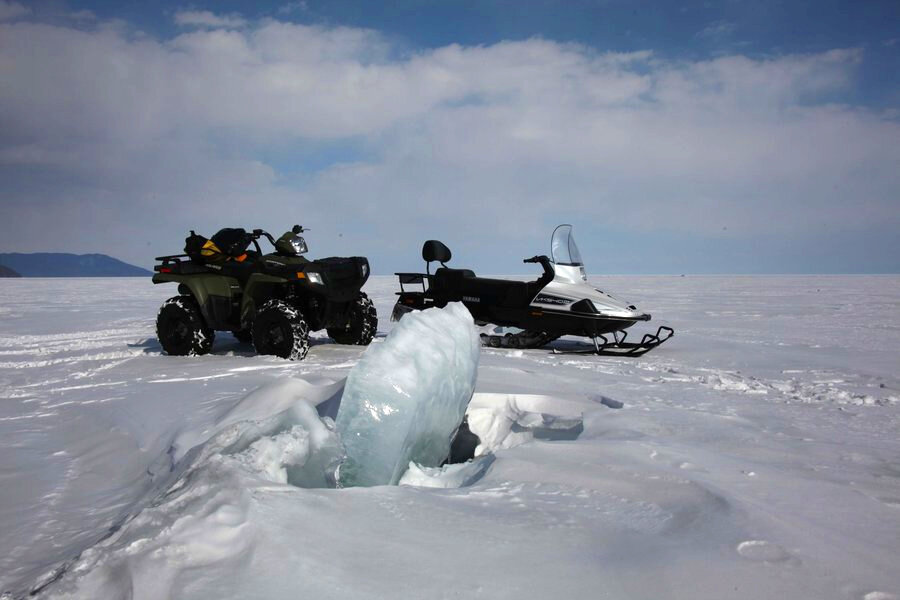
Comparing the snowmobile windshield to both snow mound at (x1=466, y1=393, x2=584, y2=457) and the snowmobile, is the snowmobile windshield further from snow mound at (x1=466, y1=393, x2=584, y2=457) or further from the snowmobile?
snow mound at (x1=466, y1=393, x2=584, y2=457)

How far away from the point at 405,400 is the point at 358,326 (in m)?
4.96

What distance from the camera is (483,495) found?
2170 millimetres

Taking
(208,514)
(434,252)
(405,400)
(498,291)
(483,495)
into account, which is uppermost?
(434,252)

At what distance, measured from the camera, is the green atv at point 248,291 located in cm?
647

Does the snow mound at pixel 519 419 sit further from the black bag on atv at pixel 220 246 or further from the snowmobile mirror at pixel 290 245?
the black bag on atv at pixel 220 246

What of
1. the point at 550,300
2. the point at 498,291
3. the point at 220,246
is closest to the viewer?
the point at 220,246

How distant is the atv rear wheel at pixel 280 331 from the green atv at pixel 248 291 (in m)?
0.01

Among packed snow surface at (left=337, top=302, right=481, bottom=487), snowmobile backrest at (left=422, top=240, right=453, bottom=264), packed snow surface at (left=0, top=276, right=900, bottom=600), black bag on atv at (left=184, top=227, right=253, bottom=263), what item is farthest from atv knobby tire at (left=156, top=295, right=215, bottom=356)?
packed snow surface at (left=337, top=302, right=481, bottom=487)

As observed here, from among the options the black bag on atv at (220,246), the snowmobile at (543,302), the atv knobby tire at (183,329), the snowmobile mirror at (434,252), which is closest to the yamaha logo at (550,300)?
the snowmobile at (543,302)

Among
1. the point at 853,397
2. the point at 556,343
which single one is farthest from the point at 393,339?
the point at 556,343

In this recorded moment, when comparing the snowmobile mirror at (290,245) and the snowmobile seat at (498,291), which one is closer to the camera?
the snowmobile mirror at (290,245)

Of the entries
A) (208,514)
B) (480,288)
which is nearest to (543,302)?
(480,288)

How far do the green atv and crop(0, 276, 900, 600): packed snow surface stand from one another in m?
1.29

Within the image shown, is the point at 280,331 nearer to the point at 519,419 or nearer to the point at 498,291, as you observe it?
the point at 498,291
